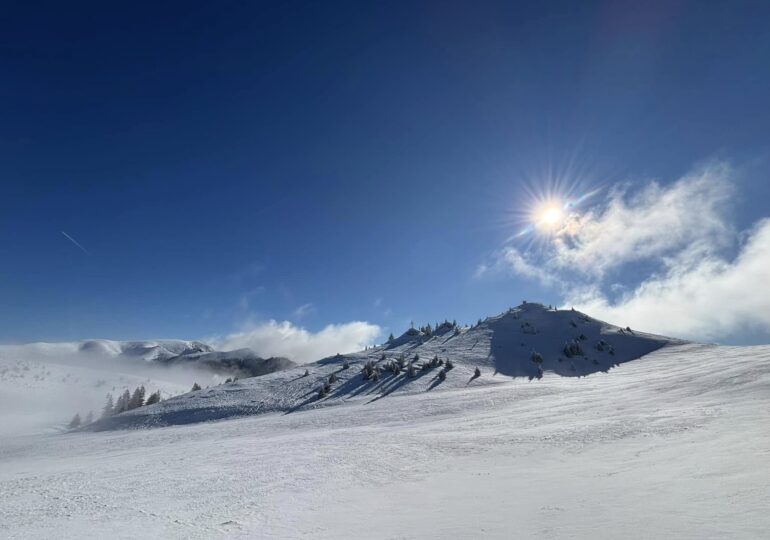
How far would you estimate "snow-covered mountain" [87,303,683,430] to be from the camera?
3048cm

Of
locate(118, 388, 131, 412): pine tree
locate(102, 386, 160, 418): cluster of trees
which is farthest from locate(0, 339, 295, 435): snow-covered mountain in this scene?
locate(118, 388, 131, 412): pine tree

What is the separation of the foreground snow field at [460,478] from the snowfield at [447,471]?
0.06 meters

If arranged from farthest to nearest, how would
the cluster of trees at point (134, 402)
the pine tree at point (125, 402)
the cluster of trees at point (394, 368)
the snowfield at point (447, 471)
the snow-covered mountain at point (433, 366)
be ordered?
1. the pine tree at point (125, 402)
2. the cluster of trees at point (134, 402)
3. the cluster of trees at point (394, 368)
4. the snow-covered mountain at point (433, 366)
5. the snowfield at point (447, 471)

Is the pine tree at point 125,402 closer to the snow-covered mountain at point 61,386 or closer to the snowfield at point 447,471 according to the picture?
the snow-covered mountain at point 61,386

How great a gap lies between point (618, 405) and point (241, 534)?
53.6ft

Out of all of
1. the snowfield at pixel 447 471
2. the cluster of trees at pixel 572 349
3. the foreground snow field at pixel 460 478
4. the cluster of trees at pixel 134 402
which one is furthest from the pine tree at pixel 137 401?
the cluster of trees at pixel 572 349

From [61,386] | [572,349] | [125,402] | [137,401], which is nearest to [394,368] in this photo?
[572,349]

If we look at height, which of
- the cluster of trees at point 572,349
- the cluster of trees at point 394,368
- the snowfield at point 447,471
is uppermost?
the cluster of trees at point 572,349

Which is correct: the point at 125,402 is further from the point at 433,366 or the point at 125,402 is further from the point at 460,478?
the point at 460,478

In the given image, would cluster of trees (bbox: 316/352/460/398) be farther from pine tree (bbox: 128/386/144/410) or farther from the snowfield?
pine tree (bbox: 128/386/144/410)

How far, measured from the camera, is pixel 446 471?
10992 mm

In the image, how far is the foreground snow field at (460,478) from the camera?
6520mm

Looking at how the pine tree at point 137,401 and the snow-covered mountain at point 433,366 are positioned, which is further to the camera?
the pine tree at point 137,401

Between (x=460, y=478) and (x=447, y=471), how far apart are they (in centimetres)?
92
